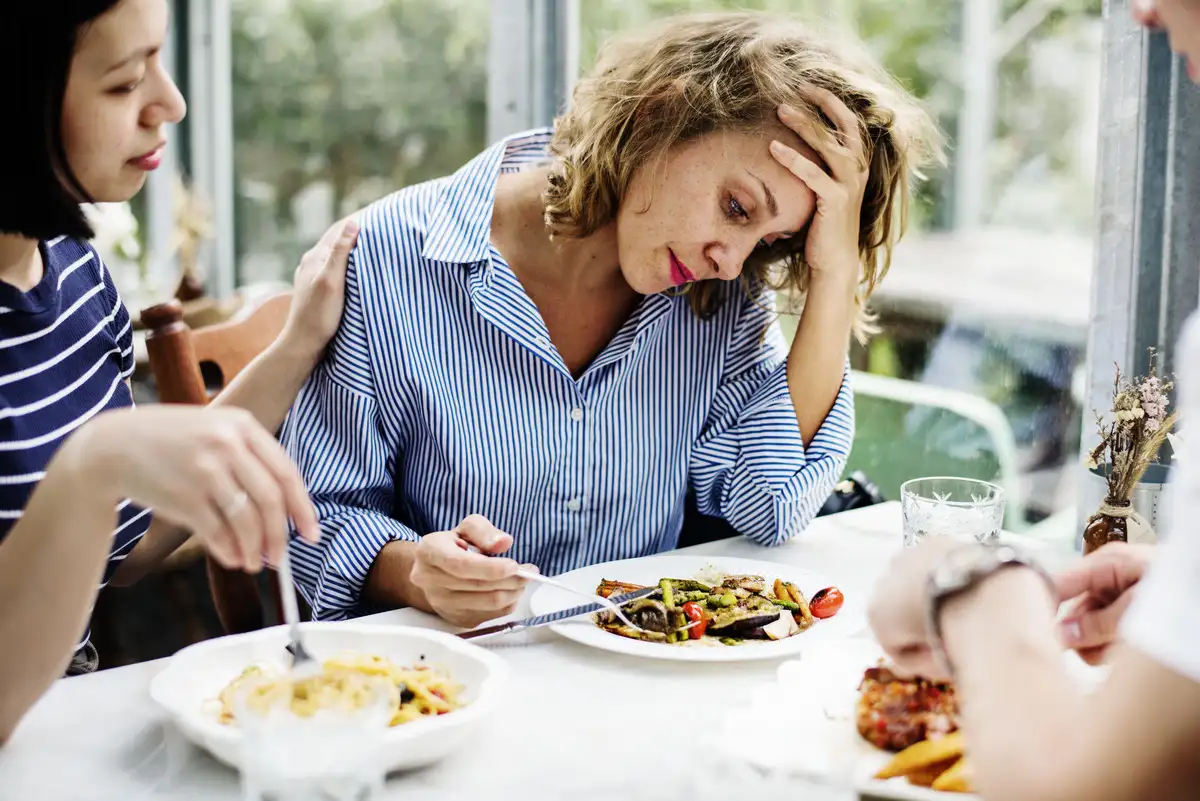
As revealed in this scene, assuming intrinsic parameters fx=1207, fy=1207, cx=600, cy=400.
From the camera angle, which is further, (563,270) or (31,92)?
(563,270)

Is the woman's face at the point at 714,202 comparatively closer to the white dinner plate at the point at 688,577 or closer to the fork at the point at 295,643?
the white dinner plate at the point at 688,577

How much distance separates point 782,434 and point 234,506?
0.97 m

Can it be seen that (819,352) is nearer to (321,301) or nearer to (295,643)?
(321,301)

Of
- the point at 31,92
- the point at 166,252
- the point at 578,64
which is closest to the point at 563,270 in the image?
the point at 31,92

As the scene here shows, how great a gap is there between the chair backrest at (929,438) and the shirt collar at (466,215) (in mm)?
927

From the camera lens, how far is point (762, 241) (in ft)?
5.53

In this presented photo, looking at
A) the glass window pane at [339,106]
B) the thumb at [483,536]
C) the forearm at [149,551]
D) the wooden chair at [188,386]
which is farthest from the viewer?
the glass window pane at [339,106]

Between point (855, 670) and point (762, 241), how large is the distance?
75cm

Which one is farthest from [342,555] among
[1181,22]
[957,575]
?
[1181,22]

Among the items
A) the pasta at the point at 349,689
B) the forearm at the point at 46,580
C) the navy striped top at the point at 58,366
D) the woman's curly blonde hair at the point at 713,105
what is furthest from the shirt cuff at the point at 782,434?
the forearm at the point at 46,580

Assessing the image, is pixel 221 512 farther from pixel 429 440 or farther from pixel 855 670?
pixel 429 440

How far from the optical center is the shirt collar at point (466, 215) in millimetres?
1563

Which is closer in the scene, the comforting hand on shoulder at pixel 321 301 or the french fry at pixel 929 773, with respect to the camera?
the french fry at pixel 929 773

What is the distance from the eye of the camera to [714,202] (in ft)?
4.87
